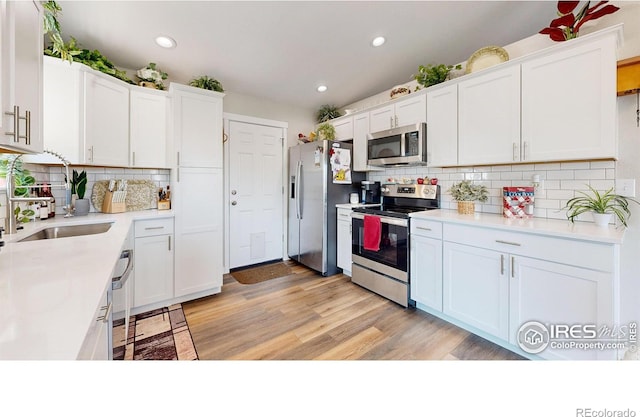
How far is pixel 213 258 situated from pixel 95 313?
2069mm

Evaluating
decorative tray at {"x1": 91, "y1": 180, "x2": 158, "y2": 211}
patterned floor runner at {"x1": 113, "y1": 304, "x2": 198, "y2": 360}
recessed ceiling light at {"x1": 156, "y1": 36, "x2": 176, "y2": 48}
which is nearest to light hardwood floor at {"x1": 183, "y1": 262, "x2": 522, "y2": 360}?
patterned floor runner at {"x1": 113, "y1": 304, "x2": 198, "y2": 360}

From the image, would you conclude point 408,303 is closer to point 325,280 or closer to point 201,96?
point 325,280

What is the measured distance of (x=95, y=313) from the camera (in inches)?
24.8

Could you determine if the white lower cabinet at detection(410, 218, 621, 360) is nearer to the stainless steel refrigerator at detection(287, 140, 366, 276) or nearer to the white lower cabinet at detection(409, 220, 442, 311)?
the white lower cabinet at detection(409, 220, 442, 311)

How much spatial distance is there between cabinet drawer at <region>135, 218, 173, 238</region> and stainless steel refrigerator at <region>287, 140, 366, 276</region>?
64.7 inches

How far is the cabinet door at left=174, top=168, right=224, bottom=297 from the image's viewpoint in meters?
2.41

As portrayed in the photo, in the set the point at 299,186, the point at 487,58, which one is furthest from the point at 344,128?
the point at 487,58

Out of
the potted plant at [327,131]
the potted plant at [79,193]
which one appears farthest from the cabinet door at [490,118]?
the potted plant at [79,193]

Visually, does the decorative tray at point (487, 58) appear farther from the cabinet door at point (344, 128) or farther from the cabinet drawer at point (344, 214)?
the cabinet drawer at point (344, 214)

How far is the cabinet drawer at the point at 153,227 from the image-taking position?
2.18 meters

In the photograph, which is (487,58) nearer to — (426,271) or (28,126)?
(426,271)
